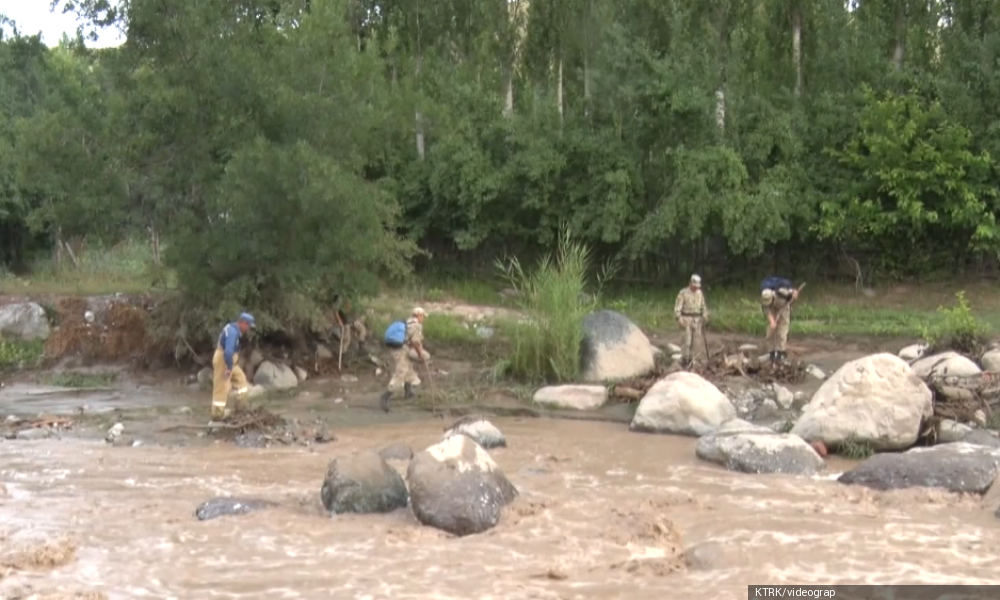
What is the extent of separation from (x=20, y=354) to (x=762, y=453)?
1393 centimetres

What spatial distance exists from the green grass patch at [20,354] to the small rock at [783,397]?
12.7m

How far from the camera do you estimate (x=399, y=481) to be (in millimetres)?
9789

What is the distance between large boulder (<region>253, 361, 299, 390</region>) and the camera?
1698cm

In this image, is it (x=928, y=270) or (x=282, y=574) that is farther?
(x=928, y=270)

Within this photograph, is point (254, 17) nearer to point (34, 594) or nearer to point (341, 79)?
point (341, 79)

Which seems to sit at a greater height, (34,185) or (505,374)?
(34,185)

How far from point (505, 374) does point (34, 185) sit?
28.0 ft

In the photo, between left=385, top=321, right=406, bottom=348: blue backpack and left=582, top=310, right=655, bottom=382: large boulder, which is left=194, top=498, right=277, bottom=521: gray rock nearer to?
left=385, top=321, right=406, bottom=348: blue backpack

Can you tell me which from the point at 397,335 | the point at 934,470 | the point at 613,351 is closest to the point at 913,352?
the point at 613,351

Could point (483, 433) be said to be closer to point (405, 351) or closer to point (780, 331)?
point (405, 351)

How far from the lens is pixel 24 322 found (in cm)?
2003

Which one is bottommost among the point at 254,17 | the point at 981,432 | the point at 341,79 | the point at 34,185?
the point at 981,432

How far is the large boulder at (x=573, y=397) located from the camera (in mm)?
15047

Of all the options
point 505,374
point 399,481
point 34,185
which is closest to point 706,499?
point 399,481
